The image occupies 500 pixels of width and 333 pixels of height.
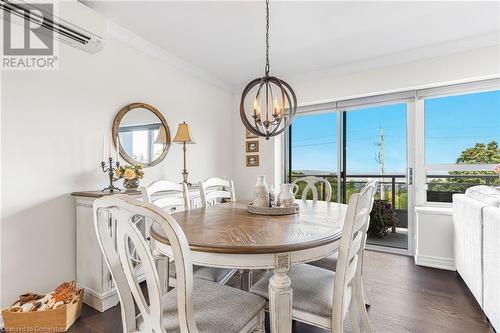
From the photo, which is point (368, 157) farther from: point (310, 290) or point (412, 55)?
point (310, 290)

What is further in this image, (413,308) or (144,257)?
(413,308)

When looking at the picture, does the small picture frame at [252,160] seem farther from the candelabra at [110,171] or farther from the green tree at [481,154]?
the green tree at [481,154]

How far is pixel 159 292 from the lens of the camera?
0.92 m

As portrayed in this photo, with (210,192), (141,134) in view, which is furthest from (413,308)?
(141,134)

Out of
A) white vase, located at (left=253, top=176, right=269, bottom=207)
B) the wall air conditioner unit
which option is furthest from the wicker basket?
the wall air conditioner unit

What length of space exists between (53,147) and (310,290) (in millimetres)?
2152

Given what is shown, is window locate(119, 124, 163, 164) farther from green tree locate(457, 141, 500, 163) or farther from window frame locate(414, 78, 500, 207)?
green tree locate(457, 141, 500, 163)

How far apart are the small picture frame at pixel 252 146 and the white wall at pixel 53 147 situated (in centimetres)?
168

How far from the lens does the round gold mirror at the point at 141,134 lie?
257 cm

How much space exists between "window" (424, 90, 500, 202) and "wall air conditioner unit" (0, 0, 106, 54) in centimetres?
361

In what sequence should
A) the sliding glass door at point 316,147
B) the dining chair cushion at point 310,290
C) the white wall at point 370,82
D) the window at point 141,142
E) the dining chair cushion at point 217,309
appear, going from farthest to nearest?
1. the sliding glass door at point 316,147
2. the white wall at point 370,82
3. the window at point 141,142
4. the dining chair cushion at point 310,290
5. the dining chair cushion at point 217,309

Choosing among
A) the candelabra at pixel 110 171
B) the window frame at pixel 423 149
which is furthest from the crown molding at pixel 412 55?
the candelabra at pixel 110 171

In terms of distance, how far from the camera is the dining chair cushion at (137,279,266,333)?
105 cm

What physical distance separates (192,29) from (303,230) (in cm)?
221
